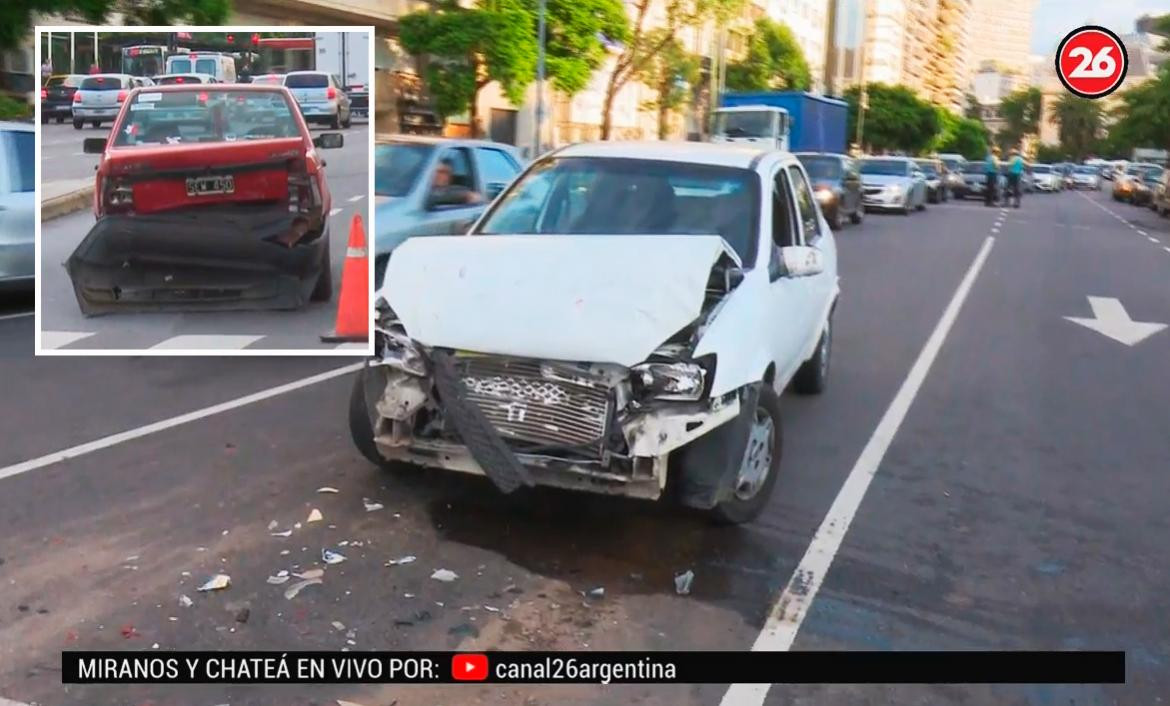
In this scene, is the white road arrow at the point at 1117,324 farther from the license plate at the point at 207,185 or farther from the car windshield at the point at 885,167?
the car windshield at the point at 885,167

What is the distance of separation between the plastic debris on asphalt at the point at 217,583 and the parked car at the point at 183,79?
2709mm

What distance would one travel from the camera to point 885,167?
110 ft

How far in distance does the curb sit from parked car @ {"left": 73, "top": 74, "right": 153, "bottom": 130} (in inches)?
13.6

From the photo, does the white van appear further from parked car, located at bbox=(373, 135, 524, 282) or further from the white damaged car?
parked car, located at bbox=(373, 135, 524, 282)

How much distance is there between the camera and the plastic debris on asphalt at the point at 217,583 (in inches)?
190

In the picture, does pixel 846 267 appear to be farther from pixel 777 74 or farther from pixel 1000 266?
pixel 777 74

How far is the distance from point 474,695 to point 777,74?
61172 mm

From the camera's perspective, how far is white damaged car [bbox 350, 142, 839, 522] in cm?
519

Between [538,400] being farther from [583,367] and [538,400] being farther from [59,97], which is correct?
[59,97]

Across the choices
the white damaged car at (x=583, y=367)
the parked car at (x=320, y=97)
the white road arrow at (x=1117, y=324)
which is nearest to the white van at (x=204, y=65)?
the parked car at (x=320, y=97)

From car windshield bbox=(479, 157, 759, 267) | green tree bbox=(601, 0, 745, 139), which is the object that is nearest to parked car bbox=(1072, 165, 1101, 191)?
green tree bbox=(601, 0, 745, 139)

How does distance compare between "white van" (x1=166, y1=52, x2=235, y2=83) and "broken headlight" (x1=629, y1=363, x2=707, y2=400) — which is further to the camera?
"white van" (x1=166, y1=52, x2=235, y2=83)

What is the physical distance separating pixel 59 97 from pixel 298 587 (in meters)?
3.11

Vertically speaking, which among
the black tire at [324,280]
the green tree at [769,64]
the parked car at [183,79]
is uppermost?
the green tree at [769,64]
